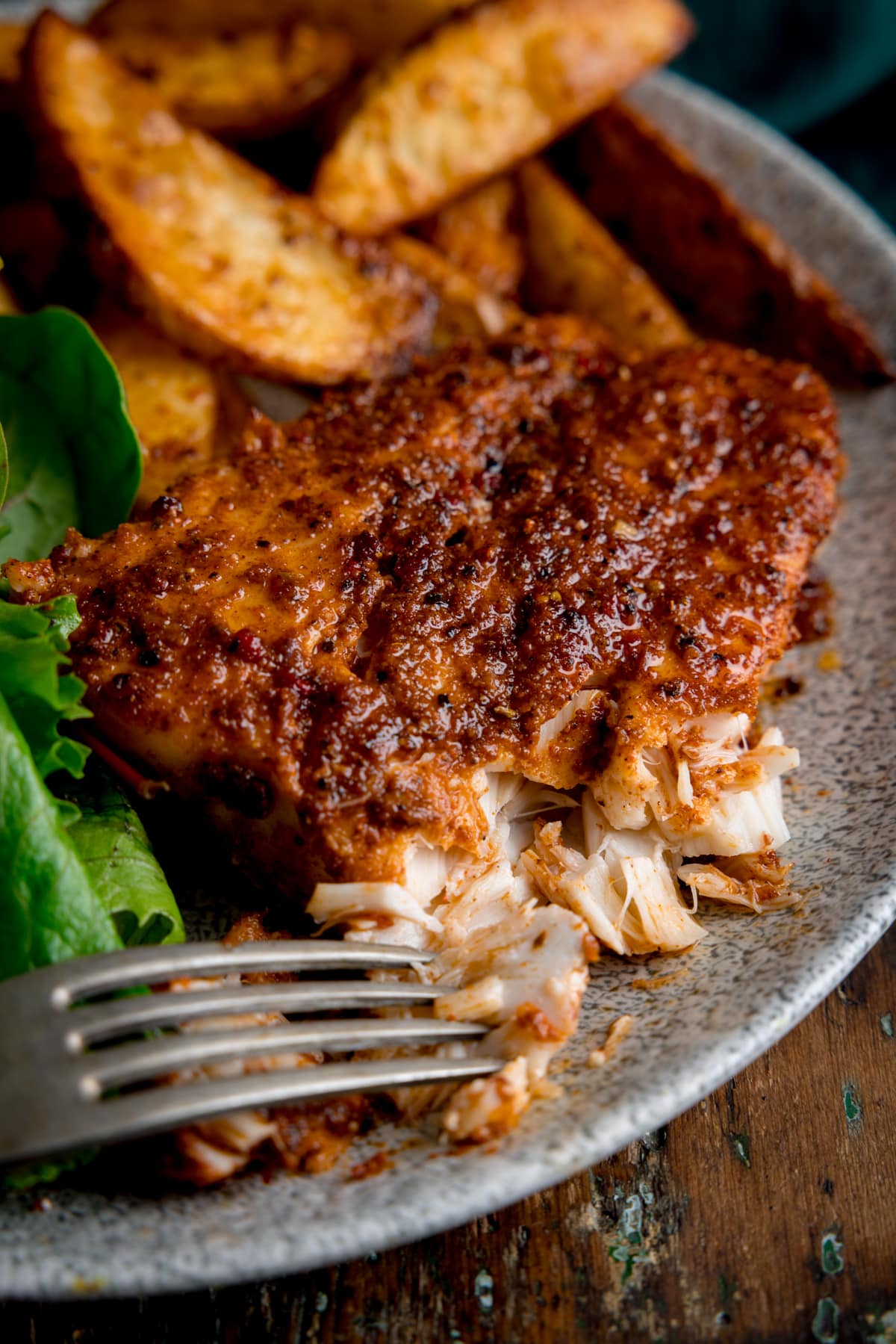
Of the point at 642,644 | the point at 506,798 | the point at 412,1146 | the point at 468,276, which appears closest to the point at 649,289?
the point at 468,276

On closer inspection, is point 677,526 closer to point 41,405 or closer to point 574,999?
point 574,999

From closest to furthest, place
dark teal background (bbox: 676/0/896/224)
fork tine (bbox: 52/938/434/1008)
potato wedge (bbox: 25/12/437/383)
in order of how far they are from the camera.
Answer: fork tine (bbox: 52/938/434/1008)
potato wedge (bbox: 25/12/437/383)
dark teal background (bbox: 676/0/896/224)

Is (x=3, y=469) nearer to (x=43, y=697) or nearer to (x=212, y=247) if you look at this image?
(x=43, y=697)

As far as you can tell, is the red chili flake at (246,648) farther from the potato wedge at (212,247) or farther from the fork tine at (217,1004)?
the potato wedge at (212,247)

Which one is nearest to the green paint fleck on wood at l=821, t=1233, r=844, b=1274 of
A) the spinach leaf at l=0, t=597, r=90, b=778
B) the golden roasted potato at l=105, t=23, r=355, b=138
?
the spinach leaf at l=0, t=597, r=90, b=778

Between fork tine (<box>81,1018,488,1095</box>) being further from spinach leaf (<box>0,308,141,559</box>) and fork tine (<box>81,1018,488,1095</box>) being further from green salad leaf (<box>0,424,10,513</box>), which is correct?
spinach leaf (<box>0,308,141,559</box>)

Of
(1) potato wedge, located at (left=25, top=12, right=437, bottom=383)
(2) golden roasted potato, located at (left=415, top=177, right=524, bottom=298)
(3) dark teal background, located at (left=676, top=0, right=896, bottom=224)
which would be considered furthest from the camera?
(3) dark teal background, located at (left=676, top=0, right=896, bottom=224)

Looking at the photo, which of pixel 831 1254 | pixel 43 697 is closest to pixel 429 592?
pixel 43 697
